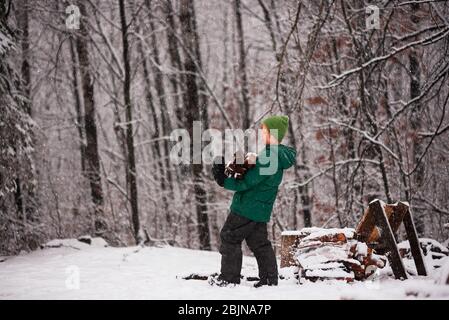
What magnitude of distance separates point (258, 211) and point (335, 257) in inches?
33.3

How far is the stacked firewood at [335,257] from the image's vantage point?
13.7ft

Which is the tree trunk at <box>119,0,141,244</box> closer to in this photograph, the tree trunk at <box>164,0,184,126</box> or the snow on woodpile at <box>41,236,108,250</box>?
the tree trunk at <box>164,0,184,126</box>

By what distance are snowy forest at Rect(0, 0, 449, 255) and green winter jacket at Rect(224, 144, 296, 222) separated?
61 centimetres

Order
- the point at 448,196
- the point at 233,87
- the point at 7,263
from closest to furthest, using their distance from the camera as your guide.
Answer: the point at 7,263 → the point at 448,196 → the point at 233,87

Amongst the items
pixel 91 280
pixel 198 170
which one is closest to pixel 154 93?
pixel 198 170

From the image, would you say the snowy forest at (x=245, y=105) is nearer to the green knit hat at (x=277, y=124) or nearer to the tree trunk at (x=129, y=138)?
the tree trunk at (x=129, y=138)

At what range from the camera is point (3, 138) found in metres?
7.41

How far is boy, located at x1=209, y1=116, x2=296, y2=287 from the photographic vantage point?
434 centimetres

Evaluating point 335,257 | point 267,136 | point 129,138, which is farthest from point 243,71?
point 335,257

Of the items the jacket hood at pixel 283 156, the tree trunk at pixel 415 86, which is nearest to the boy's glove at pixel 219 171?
the jacket hood at pixel 283 156

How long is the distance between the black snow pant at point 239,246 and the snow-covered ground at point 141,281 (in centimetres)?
21

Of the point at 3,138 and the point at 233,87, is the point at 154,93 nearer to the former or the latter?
the point at 233,87
